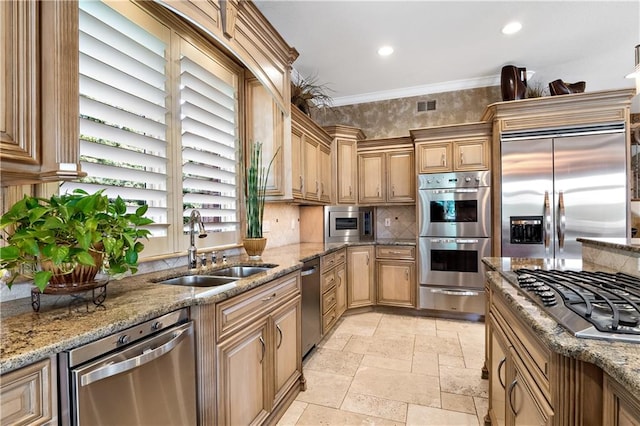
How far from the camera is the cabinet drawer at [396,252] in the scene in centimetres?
381

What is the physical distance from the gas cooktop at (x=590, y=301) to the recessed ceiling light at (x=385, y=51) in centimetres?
265

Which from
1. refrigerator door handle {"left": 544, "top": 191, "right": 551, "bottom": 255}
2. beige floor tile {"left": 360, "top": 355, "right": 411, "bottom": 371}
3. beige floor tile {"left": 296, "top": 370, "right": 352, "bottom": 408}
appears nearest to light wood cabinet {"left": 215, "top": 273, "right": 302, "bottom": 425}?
beige floor tile {"left": 296, "top": 370, "right": 352, "bottom": 408}

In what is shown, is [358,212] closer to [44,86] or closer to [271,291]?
[271,291]

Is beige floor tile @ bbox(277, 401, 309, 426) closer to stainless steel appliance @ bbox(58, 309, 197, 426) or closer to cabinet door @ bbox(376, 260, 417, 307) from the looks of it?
stainless steel appliance @ bbox(58, 309, 197, 426)

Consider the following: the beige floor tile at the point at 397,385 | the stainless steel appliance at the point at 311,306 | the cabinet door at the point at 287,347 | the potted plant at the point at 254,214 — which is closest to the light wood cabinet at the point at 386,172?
the stainless steel appliance at the point at 311,306

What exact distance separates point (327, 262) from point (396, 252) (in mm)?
1206

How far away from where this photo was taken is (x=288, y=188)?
2830 mm

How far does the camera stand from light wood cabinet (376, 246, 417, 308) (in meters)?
3.81

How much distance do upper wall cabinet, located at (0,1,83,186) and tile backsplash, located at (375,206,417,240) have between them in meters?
3.87

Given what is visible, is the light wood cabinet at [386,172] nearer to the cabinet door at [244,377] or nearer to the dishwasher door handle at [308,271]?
the dishwasher door handle at [308,271]

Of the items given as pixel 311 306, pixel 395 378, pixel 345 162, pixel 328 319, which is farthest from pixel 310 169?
pixel 395 378

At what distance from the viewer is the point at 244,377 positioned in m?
1.56

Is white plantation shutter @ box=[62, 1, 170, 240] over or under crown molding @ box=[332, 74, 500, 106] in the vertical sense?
under

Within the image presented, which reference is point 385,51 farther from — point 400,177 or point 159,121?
point 159,121
